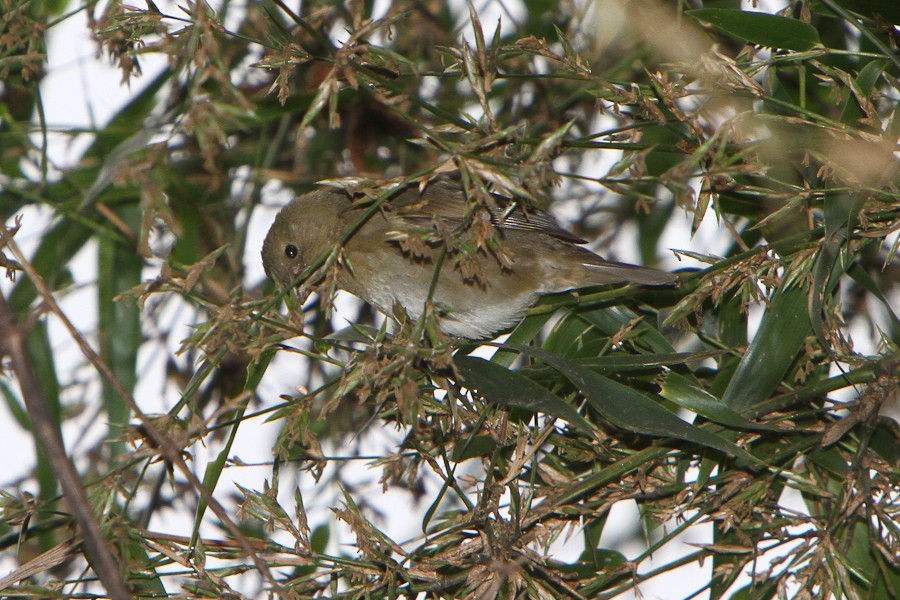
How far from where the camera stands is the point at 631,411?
87.0 inches

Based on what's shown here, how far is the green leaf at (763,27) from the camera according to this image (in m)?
2.23

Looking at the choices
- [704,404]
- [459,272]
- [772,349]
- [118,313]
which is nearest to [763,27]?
[772,349]

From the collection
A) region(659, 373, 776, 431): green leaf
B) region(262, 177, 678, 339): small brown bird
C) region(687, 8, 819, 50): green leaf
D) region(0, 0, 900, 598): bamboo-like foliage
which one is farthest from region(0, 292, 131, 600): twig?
region(262, 177, 678, 339): small brown bird

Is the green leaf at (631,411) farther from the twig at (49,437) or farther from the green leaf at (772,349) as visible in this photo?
the twig at (49,437)

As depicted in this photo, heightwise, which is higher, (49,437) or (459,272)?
(459,272)

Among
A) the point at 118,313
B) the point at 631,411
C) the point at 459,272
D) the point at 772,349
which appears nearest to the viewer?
the point at 631,411

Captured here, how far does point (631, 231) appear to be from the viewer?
15.1ft

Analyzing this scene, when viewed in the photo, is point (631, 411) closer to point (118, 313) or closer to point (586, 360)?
point (586, 360)

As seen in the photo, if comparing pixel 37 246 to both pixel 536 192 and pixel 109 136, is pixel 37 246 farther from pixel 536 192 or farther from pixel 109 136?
pixel 536 192

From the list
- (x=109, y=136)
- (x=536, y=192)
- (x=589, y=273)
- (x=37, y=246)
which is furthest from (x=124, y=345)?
(x=536, y=192)

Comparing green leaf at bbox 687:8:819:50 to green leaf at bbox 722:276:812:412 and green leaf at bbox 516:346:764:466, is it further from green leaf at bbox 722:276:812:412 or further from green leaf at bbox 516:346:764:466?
green leaf at bbox 516:346:764:466

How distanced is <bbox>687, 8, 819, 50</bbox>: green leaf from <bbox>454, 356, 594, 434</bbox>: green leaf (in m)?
0.93

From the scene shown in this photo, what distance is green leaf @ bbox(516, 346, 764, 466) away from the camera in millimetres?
2129

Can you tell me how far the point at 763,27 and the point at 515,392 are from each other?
991mm
